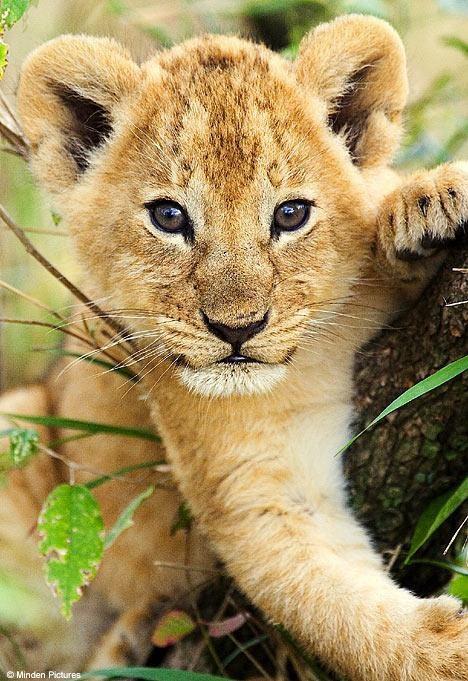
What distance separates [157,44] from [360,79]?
1938 mm

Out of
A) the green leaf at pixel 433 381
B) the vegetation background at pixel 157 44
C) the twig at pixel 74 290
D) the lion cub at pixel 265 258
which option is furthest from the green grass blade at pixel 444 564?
the vegetation background at pixel 157 44

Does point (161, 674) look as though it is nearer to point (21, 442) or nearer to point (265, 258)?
→ point (21, 442)

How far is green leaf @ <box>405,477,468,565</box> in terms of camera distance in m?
2.51

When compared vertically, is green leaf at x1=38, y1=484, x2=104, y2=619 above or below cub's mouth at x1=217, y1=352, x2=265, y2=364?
below

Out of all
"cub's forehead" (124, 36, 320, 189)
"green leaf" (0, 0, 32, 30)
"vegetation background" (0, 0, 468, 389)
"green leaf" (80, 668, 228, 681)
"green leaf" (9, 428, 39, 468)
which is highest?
"vegetation background" (0, 0, 468, 389)

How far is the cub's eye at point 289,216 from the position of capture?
260 cm

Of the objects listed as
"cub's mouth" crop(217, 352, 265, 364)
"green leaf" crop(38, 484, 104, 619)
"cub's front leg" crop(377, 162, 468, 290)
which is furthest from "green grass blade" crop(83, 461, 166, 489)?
"cub's front leg" crop(377, 162, 468, 290)

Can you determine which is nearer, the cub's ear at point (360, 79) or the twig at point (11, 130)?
the cub's ear at point (360, 79)

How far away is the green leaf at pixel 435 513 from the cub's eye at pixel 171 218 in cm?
103

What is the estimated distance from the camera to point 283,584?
262 cm

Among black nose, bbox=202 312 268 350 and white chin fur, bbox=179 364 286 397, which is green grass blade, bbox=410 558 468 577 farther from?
black nose, bbox=202 312 268 350

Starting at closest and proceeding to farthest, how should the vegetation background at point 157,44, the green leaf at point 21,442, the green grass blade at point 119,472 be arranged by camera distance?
the green leaf at point 21,442 → the green grass blade at point 119,472 → the vegetation background at point 157,44

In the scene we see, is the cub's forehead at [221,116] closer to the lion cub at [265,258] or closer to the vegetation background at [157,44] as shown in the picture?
the lion cub at [265,258]

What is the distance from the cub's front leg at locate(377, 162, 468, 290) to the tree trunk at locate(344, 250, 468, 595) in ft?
0.20
